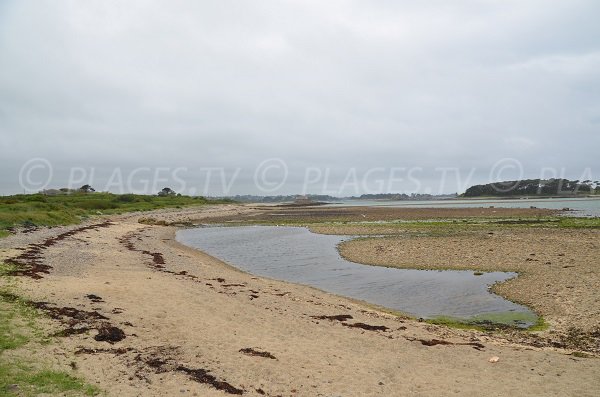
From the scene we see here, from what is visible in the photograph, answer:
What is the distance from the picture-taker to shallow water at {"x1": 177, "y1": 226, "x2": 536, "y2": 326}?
15977 mm

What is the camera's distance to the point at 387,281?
70.1 feet

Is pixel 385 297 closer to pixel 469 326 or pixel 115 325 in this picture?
pixel 469 326

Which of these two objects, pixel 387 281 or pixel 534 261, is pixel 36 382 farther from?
pixel 534 261

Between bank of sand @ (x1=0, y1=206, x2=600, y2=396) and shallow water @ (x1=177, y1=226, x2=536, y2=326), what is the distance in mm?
2264

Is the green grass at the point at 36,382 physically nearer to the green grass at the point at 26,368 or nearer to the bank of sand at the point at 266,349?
the green grass at the point at 26,368

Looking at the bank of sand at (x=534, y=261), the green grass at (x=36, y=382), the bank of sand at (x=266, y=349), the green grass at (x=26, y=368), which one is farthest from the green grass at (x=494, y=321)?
the green grass at (x=26, y=368)

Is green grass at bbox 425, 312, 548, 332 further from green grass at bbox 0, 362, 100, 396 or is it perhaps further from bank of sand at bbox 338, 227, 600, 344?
green grass at bbox 0, 362, 100, 396

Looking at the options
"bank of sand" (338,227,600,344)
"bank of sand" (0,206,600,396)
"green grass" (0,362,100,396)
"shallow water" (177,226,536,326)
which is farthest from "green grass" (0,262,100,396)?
"bank of sand" (338,227,600,344)

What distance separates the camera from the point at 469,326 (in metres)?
13.9

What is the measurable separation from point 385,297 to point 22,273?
567 inches

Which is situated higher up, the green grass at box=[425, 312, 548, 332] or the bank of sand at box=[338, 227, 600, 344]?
the bank of sand at box=[338, 227, 600, 344]

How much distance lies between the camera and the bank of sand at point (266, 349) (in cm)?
833

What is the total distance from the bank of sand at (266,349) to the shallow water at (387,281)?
226 centimetres

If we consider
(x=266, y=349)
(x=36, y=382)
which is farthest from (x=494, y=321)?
(x=36, y=382)
